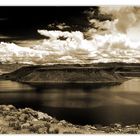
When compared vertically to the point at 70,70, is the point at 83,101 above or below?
below

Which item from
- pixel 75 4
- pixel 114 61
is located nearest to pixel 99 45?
pixel 114 61

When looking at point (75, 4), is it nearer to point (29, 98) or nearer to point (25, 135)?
point (29, 98)

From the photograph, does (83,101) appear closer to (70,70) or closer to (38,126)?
(70,70)

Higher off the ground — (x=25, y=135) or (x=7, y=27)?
(x=7, y=27)
